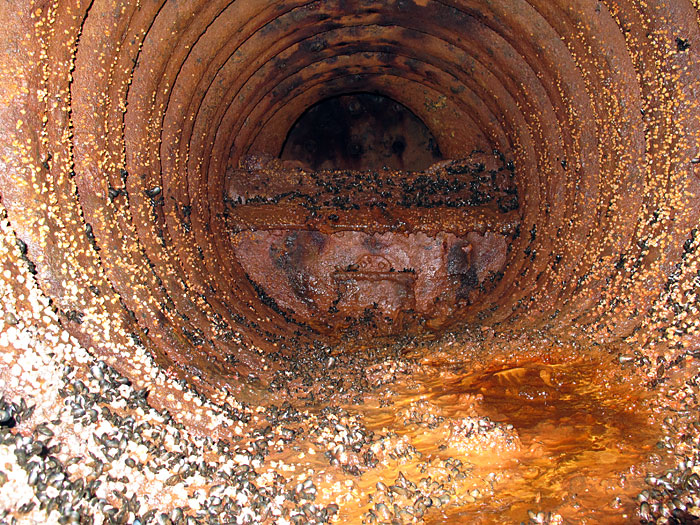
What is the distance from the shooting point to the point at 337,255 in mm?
6348

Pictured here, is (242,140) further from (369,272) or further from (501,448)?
(501,448)

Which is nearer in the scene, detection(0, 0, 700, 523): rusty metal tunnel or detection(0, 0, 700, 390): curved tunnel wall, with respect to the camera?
detection(0, 0, 700, 523): rusty metal tunnel

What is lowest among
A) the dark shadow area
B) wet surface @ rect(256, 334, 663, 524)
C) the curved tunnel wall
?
wet surface @ rect(256, 334, 663, 524)

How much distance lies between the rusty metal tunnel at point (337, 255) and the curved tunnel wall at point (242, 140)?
20 millimetres

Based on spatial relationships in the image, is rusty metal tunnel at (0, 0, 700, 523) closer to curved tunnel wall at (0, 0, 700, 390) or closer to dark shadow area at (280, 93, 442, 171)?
Answer: curved tunnel wall at (0, 0, 700, 390)

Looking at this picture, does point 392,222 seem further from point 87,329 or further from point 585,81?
point 87,329

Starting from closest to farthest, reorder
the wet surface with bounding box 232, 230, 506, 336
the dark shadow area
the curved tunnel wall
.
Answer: the curved tunnel wall, the wet surface with bounding box 232, 230, 506, 336, the dark shadow area

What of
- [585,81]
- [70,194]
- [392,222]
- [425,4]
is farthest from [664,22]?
[70,194]

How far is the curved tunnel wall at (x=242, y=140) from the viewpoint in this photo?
2.92 m

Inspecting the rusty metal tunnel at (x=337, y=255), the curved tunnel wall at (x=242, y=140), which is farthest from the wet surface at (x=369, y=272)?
the curved tunnel wall at (x=242, y=140)

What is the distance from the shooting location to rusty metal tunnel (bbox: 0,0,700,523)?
2.57 metres

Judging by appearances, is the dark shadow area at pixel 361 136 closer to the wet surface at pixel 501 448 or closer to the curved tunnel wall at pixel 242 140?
the curved tunnel wall at pixel 242 140

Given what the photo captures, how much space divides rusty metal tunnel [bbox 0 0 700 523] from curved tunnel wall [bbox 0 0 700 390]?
0.07 ft

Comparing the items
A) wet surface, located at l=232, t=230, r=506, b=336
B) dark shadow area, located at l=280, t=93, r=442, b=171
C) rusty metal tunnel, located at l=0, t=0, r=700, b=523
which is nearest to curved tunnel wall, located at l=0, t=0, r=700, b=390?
rusty metal tunnel, located at l=0, t=0, r=700, b=523
